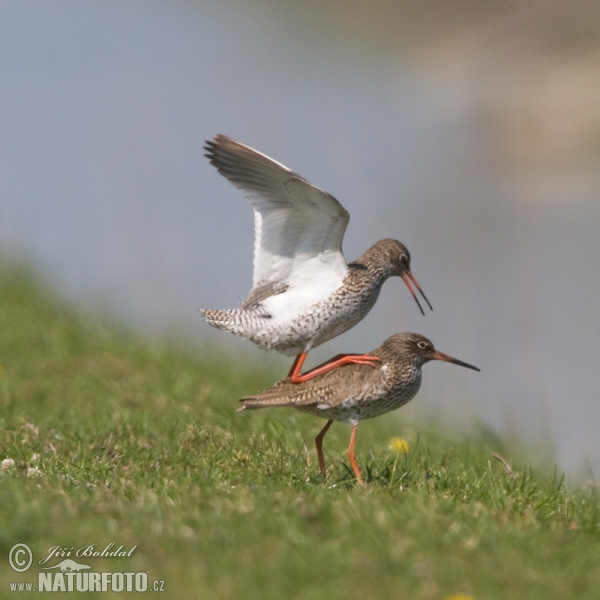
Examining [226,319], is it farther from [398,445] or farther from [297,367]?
[398,445]

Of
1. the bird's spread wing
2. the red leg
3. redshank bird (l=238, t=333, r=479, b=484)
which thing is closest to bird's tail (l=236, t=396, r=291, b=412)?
redshank bird (l=238, t=333, r=479, b=484)

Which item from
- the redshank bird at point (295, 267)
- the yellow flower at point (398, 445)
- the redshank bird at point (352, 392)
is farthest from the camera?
the yellow flower at point (398, 445)

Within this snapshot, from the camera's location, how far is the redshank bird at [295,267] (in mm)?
6207

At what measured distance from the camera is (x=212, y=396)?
739 centimetres

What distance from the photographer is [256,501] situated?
4.57 meters

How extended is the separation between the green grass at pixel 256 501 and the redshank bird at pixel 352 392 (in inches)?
10.4

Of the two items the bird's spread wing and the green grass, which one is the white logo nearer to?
the green grass

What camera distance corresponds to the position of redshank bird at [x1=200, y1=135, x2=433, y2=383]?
6.21 meters

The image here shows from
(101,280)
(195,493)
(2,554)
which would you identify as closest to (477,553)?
(195,493)

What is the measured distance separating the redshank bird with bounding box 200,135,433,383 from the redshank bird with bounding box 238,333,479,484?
0.16m

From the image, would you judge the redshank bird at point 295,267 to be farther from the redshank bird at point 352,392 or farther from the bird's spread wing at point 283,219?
the redshank bird at point 352,392

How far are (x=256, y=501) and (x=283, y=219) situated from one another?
87.0 inches

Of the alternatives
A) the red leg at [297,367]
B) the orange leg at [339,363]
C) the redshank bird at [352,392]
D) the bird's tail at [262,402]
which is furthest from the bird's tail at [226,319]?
the bird's tail at [262,402]

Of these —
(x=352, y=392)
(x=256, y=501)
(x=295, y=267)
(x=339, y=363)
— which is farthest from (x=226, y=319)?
(x=256, y=501)
